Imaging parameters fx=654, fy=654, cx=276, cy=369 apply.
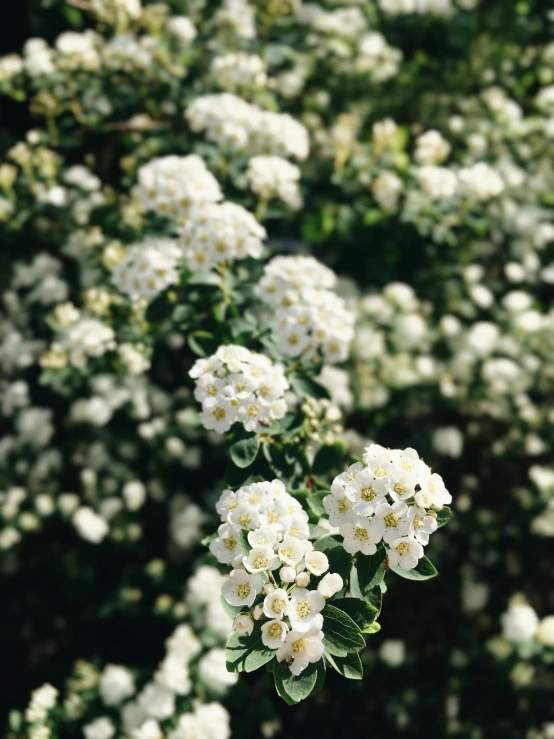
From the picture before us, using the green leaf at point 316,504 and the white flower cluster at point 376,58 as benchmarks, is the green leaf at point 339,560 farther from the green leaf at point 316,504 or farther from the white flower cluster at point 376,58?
the white flower cluster at point 376,58

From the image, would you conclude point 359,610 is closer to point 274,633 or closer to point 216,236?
point 274,633

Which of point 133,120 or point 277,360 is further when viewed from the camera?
point 133,120

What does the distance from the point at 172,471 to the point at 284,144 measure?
135 centimetres

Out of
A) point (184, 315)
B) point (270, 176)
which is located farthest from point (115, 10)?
point (184, 315)

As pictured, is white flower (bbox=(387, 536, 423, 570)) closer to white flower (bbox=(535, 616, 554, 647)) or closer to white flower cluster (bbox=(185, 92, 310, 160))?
white flower (bbox=(535, 616, 554, 647))

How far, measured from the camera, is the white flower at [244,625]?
1078 mm

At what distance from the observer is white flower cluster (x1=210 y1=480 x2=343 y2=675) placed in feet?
3.42

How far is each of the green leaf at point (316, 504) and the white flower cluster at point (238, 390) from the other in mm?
187

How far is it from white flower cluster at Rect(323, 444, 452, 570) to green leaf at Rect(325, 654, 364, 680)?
0.17m

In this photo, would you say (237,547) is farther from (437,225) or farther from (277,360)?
(437,225)

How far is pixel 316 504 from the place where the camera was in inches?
51.4

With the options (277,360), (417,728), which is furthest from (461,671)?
(277,360)

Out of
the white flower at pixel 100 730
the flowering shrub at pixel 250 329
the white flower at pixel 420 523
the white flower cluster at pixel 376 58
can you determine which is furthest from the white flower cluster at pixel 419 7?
the white flower at pixel 100 730

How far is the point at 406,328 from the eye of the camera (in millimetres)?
2672
